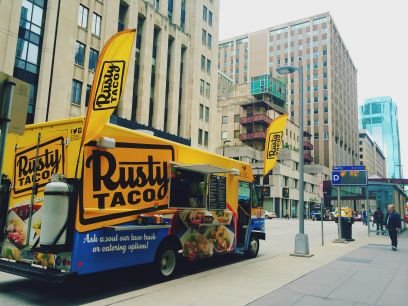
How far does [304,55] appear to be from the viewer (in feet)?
377

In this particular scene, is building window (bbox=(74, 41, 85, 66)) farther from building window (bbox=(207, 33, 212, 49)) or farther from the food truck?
the food truck

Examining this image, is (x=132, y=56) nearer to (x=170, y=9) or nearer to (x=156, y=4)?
(x=156, y=4)

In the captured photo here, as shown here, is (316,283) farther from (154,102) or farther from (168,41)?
(168,41)

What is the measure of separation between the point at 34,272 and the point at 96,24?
3038 cm

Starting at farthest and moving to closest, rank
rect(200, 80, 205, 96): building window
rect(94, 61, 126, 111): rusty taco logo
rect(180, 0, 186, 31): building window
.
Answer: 1. rect(200, 80, 205, 96): building window
2. rect(180, 0, 186, 31): building window
3. rect(94, 61, 126, 111): rusty taco logo

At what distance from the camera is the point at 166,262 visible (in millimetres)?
8602

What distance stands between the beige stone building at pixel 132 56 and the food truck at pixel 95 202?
68.2 ft

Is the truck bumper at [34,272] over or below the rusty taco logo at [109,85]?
below

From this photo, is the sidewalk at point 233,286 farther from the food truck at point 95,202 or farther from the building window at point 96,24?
the building window at point 96,24

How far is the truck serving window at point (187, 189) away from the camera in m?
8.71

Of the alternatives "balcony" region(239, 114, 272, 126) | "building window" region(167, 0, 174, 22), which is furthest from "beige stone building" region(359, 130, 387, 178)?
"building window" region(167, 0, 174, 22)

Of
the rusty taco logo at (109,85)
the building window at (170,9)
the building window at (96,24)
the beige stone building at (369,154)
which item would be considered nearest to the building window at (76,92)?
the building window at (96,24)

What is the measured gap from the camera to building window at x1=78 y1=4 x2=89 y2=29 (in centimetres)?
3145

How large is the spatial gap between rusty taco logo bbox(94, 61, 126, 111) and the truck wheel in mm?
3337
